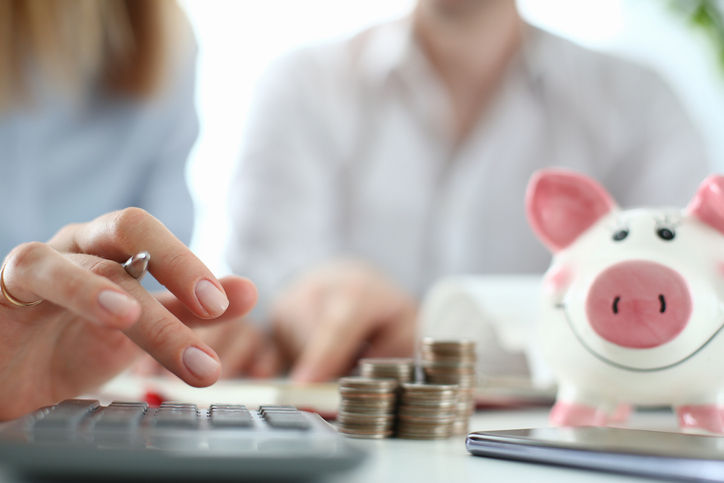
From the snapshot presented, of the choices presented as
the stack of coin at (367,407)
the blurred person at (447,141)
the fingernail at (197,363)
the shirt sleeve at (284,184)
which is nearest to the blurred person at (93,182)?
the fingernail at (197,363)

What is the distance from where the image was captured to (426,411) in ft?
1.49

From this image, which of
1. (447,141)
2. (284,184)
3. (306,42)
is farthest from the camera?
(306,42)

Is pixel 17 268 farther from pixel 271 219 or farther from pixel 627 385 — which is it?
pixel 271 219

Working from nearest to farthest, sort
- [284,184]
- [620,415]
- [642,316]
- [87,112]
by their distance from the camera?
[642,316], [620,415], [87,112], [284,184]

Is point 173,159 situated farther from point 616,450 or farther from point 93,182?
point 616,450

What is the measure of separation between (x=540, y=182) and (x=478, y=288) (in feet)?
1.12

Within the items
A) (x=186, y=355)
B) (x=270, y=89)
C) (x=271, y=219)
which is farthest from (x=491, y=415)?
(x=270, y=89)

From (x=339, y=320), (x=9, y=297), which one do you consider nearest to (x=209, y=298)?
(x=9, y=297)

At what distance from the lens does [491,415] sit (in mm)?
669

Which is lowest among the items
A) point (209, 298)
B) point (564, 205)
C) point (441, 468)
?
point (441, 468)

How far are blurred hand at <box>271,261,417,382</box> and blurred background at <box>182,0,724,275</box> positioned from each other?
508 mm

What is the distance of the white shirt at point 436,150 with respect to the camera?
→ 1.80 metres

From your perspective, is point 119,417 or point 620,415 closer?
point 119,417

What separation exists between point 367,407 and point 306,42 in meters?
1.87
